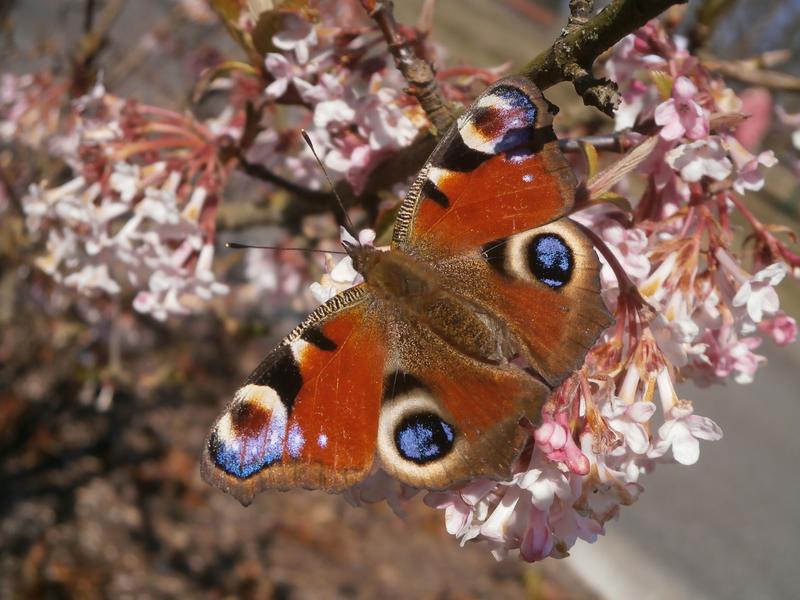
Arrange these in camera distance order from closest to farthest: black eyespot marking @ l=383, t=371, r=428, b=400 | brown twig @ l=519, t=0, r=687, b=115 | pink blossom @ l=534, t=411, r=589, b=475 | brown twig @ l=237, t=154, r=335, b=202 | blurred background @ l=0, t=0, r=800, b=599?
brown twig @ l=519, t=0, r=687, b=115, pink blossom @ l=534, t=411, r=589, b=475, black eyespot marking @ l=383, t=371, r=428, b=400, brown twig @ l=237, t=154, r=335, b=202, blurred background @ l=0, t=0, r=800, b=599

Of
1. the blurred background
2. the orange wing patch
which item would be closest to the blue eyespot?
→ the orange wing patch

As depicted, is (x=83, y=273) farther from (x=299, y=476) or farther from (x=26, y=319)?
(x=26, y=319)

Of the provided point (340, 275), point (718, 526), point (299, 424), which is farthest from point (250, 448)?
point (718, 526)

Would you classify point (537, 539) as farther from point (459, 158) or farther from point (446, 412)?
point (459, 158)

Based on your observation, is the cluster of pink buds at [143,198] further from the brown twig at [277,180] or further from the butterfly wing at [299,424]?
the butterfly wing at [299,424]

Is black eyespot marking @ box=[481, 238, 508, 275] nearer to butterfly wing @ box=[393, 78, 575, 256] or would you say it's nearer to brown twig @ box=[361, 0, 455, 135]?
butterfly wing @ box=[393, 78, 575, 256]

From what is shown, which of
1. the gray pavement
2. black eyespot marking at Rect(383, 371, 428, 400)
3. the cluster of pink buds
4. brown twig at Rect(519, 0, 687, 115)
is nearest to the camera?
brown twig at Rect(519, 0, 687, 115)

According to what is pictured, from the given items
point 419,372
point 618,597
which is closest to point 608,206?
point 419,372
